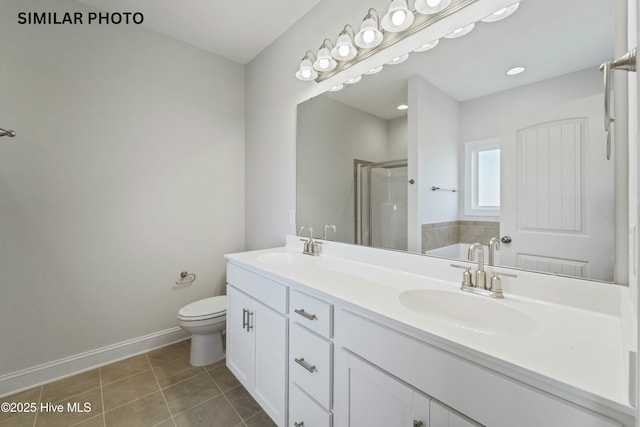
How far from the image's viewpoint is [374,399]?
842mm

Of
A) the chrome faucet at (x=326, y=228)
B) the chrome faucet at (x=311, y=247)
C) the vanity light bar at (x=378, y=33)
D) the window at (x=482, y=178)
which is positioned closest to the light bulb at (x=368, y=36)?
the vanity light bar at (x=378, y=33)

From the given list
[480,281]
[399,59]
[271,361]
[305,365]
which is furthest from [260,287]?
[399,59]

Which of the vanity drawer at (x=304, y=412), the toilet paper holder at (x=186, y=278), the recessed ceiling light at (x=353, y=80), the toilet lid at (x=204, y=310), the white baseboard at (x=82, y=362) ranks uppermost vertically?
the recessed ceiling light at (x=353, y=80)

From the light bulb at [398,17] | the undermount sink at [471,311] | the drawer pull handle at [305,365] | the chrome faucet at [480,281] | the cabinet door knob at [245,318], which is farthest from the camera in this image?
the cabinet door knob at [245,318]

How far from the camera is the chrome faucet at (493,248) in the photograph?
3.37 ft

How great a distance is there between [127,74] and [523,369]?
281cm

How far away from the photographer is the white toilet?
184cm

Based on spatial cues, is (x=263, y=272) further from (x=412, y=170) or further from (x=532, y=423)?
(x=532, y=423)

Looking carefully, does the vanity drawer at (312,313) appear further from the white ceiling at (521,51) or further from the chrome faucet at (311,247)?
the white ceiling at (521,51)

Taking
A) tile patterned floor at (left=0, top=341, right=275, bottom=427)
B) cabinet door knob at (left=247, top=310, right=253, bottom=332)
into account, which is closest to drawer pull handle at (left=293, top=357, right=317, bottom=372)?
cabinet door knob at (left=247, top=310, right=253, bottom=332)

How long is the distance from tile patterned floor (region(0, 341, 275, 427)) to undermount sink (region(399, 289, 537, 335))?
1.09 m

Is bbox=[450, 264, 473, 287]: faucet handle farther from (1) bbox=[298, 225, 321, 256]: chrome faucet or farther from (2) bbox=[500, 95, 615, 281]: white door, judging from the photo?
(1) bbox=[298, 225, 321, 256]: chrome faucet

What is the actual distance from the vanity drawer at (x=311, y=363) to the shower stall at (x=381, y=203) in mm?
651

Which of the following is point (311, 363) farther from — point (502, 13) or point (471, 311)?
point (502, 13)
